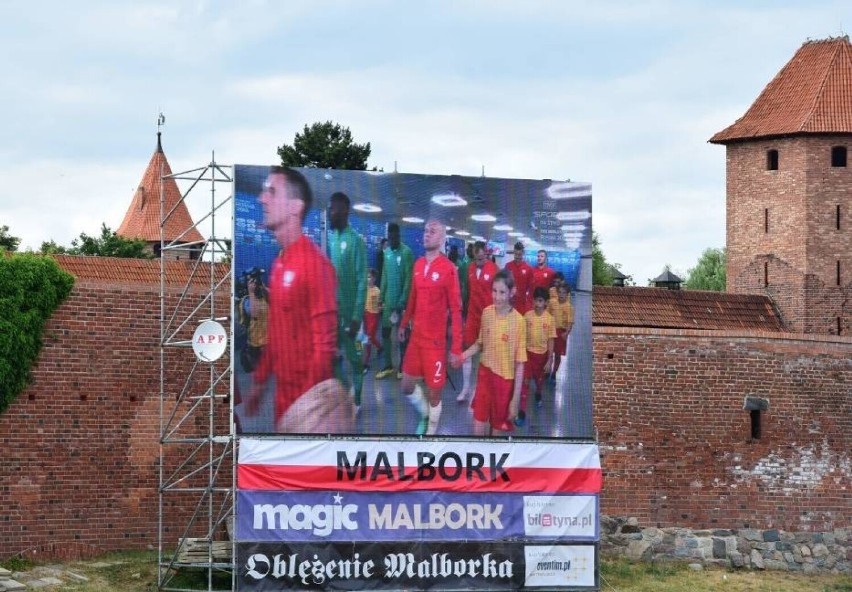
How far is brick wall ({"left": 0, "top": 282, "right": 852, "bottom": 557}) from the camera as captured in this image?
1102 inches

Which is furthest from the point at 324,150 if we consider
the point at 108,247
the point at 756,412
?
the point at 756,412

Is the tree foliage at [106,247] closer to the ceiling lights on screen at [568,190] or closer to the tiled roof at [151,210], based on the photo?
the tiled roof at [151,210]

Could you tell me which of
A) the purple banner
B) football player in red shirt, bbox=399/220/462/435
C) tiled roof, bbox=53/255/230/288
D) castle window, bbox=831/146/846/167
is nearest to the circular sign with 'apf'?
the purple banner

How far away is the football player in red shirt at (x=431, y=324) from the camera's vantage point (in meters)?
27.5

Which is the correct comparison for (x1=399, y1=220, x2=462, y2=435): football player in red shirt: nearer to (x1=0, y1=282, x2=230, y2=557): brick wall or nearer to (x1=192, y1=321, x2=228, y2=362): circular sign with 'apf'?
(x1=192, y1=321, x2=228, y2=362): circular sign with 'apf'

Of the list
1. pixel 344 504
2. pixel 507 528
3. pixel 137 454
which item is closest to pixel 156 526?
pixel 137 454

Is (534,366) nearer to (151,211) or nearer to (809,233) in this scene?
(809,233)

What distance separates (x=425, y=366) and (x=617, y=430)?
552 cm

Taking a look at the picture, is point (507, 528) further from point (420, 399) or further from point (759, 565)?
point (759, 565)

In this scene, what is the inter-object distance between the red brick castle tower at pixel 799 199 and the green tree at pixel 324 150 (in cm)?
1197

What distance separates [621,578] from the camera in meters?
30.2

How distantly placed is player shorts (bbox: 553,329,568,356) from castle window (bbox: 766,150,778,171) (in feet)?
53.8

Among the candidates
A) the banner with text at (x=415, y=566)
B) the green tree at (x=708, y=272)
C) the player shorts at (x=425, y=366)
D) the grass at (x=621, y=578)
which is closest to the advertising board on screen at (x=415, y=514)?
the banner with text at (x=415, y=566)

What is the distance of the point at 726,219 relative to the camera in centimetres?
4431
